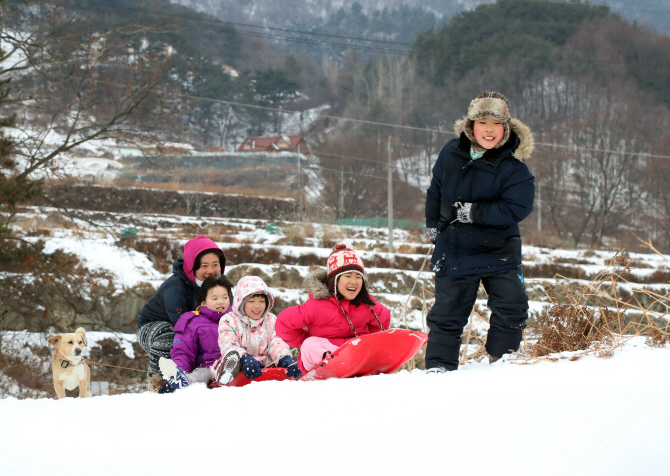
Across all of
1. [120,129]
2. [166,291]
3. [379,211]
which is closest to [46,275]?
[120,129]

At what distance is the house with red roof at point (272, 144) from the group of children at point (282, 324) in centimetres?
5904

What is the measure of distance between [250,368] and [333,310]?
0.58 metres

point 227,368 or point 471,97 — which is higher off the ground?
point 471,97

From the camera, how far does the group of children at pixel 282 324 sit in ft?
11.5

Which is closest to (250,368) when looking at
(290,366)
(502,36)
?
(290,366)

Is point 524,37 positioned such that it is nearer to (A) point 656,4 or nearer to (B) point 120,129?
(B) point 120,129

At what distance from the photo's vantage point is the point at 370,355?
10.0 feet

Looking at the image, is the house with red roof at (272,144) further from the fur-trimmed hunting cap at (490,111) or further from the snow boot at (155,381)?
the fur-trimmed hunting cap at (490,111)

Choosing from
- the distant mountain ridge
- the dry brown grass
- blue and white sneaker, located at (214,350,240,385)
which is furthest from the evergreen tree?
the distant mountain ridge

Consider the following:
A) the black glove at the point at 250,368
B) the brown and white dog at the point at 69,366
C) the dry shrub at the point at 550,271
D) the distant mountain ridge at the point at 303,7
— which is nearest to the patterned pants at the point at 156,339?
the brown and white dog at the point at 69,366

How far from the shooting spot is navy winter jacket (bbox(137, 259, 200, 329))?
397cm

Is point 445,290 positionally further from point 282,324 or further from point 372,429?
point 372,429

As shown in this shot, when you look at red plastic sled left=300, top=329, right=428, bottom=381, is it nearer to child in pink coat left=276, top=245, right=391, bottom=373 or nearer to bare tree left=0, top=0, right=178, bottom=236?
child in pink coat left=276, top=245, right=391, bottom=373

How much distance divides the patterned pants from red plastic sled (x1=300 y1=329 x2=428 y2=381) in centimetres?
116
